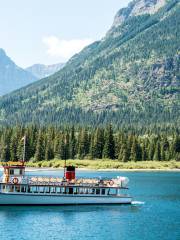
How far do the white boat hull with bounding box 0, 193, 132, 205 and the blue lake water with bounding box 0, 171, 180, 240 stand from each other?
5.26 ft

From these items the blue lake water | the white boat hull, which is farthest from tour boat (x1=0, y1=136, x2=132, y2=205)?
the blue lake water

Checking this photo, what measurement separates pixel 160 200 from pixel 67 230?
40917mm

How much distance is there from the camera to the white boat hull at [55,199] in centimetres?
10044

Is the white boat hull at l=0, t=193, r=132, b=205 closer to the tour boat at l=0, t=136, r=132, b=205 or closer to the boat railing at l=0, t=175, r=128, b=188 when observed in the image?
the tour boat at l=0, t=136, r=132, b=205

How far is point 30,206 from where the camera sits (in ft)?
335

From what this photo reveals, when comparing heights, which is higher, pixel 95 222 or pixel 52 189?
pixel 52 189

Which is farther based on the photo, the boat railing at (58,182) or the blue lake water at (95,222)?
the boat railing at (58,182)

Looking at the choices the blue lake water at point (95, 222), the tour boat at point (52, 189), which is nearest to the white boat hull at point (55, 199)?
the tour boat at point (52, 189)

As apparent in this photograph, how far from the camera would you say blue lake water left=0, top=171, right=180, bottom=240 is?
259 ft

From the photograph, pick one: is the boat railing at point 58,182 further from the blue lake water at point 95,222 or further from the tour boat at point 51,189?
the blue lake water at point 95,222

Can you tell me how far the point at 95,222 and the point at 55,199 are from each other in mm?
16991

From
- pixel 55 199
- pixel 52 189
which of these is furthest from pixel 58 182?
pixel 52 189

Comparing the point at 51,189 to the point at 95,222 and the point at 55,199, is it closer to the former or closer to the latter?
the point at 55,199

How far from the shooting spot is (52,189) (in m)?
110
